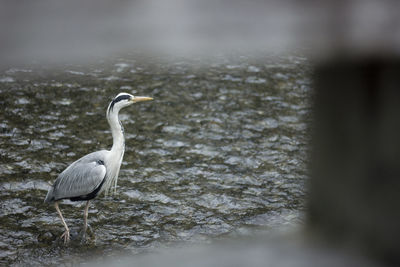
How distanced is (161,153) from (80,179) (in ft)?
7.58

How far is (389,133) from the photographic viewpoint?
2.41 ft

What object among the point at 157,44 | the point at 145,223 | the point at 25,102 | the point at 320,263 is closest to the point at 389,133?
the point at 320,263

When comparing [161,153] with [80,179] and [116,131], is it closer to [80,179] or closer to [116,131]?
[116,131]

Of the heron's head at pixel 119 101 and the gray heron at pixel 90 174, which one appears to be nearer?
the gray heron at pixel 90 174

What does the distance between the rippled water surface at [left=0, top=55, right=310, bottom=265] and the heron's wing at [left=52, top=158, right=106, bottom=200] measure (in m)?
0.54

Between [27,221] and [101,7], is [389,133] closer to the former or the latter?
[101,7]

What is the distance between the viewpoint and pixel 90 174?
6.03m

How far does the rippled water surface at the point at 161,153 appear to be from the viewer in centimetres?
609

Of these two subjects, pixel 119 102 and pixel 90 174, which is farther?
pixel 119 102

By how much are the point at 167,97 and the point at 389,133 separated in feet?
31.2

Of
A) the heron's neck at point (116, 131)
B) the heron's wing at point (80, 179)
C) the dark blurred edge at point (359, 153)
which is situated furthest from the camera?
the heron's neck at point (116, 131)


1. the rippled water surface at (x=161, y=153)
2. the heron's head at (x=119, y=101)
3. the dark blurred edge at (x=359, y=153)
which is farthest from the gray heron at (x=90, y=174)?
the dark blurred edge at (x=359, y=153)

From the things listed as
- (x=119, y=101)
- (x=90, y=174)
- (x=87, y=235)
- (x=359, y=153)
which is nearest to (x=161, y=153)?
(x=119, y=101)

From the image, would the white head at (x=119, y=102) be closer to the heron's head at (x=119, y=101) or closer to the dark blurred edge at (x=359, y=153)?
the heron's head at (x=119, y=101)
